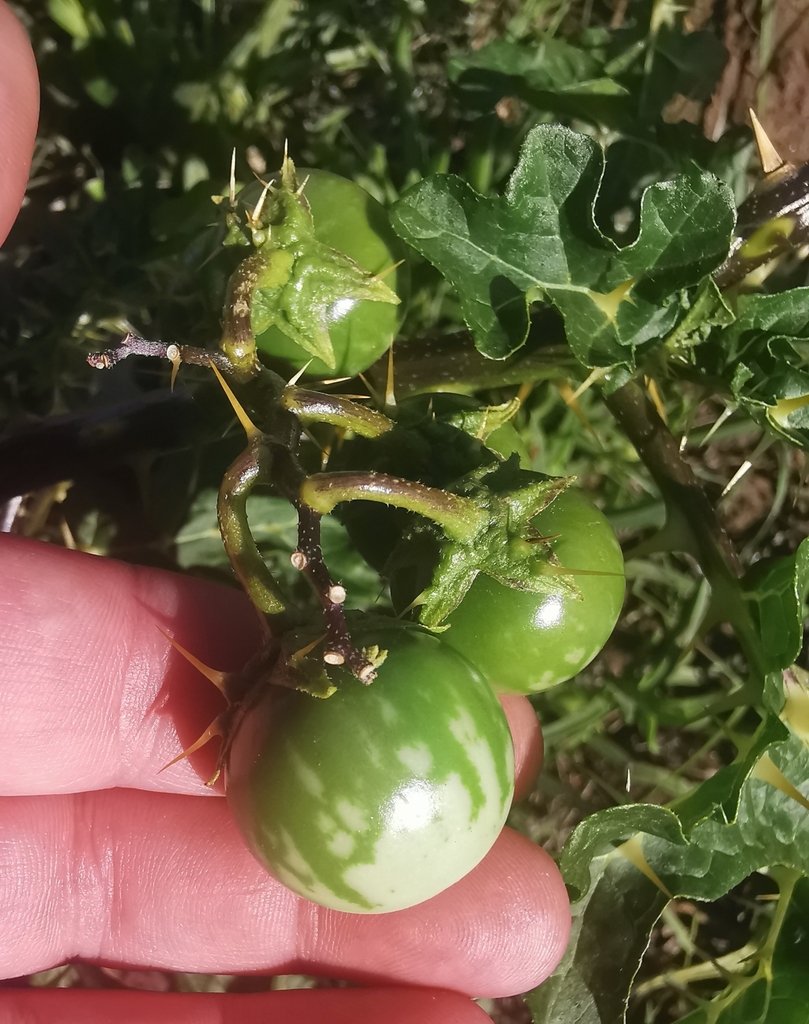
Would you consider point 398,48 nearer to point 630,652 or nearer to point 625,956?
point 630,652

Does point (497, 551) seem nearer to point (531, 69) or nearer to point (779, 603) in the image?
point (779, 603)

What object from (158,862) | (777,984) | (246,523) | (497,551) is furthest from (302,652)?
(777,984)

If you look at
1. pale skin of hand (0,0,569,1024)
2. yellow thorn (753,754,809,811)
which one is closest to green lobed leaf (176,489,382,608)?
pale skin of hand (0,0,569,1024)

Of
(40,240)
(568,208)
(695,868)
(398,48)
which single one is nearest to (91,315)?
(40,240)

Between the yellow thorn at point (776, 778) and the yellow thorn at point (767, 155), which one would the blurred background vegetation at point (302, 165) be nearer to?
the yellow thorn at point (776, 778)

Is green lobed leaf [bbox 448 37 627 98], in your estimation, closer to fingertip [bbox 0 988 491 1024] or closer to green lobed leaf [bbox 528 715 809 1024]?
green lobed leaf [bbox 528 715 809 1024]

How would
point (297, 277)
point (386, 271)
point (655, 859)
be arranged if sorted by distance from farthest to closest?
point (655, 859) < point (386, 271) < point (297, 277)

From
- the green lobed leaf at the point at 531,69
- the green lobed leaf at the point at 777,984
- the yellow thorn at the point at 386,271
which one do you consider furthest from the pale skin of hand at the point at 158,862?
the green lobed leaf at the point at 531,69
